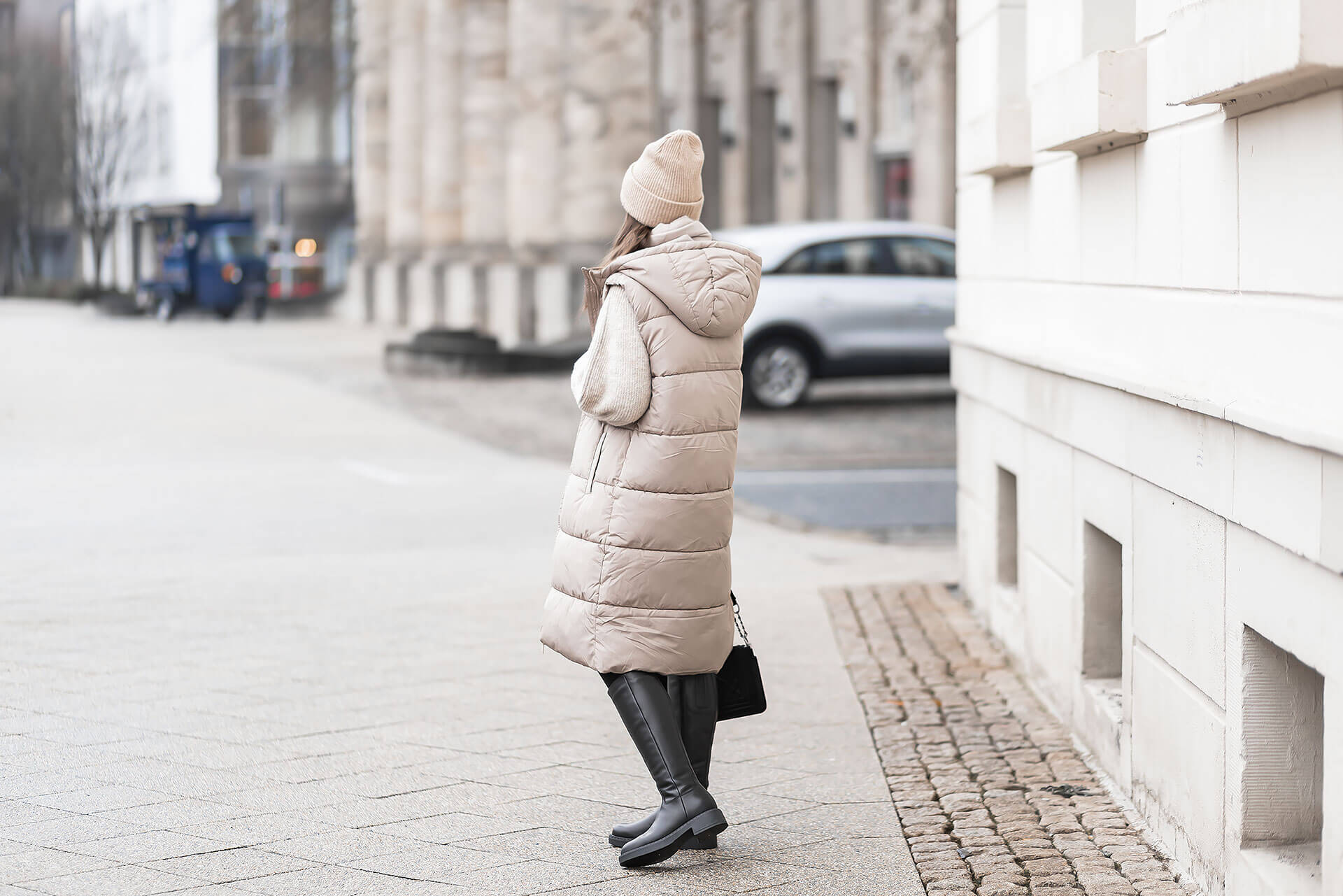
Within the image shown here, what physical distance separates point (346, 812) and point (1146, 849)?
2097 millimetres

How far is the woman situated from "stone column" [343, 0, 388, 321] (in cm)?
3686

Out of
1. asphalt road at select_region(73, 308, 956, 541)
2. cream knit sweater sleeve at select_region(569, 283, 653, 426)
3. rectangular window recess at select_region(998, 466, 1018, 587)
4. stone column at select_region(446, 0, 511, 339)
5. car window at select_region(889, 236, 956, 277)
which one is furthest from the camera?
stone column at select_region(446, 0, 511, 339)

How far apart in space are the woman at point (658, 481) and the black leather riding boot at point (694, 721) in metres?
0.01

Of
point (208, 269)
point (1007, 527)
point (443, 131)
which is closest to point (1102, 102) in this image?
point (1007, 527)

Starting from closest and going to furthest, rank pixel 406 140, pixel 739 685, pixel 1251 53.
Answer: pixel 1251 53
pixel 739 685
pixel 406 140

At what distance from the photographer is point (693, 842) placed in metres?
4.57

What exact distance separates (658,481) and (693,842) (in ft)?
2.93

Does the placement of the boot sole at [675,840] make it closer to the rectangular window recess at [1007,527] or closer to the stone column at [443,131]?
the rectangular window recess at [1007,527]

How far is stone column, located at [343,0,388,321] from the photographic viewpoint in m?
40.8

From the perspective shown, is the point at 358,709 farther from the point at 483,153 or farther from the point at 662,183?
the point at 483,153

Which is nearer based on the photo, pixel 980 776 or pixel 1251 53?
pixel 1251 53

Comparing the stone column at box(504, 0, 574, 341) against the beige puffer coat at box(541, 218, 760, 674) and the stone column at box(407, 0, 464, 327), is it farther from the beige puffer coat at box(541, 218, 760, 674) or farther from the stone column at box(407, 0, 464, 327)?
the beige puffer coat at box(541, 218, 760, 674)

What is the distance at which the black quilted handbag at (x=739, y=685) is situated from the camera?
4.82 m

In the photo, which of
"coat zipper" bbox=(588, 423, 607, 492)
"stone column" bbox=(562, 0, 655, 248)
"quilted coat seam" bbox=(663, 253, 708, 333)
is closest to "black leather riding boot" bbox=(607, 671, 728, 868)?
"coat zipper" bbox=(588, 423, 607, 492)
